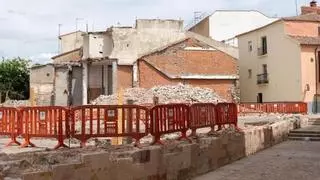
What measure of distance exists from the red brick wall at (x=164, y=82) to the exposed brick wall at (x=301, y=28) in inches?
301

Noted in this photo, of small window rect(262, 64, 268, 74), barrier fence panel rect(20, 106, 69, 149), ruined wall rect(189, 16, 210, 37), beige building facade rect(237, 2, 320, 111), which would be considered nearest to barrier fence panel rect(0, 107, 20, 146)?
barrier fence panel rect(20, 106, 69, 149)

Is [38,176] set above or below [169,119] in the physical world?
below

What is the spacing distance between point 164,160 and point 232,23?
51764 millimetres

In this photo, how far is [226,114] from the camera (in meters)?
16.6

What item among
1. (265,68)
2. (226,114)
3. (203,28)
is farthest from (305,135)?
(203,28)

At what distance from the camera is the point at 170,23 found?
174 ft

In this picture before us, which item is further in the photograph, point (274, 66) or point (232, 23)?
point (232, 23)

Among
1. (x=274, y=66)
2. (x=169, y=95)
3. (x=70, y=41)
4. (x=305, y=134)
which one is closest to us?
(x=305, y=134)

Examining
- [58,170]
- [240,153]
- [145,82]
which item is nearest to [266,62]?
[145,82]

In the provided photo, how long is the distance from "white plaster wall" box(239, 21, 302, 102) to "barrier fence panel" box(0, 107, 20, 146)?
3429cm

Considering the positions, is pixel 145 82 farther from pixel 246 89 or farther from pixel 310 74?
pixel 310 74

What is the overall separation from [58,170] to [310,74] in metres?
40.3

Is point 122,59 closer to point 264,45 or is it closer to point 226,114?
point 264,45

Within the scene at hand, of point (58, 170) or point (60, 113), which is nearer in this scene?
point (58, 170)
